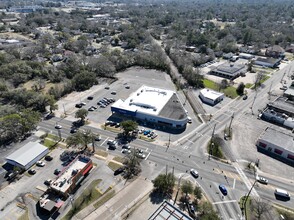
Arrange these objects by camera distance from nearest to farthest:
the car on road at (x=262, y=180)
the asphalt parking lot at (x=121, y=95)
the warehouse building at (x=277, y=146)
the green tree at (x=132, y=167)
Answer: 1. the car on road at (x=262, y=180)
2. the green tree at (x=132, y=167)
3. the warehouse building at (x=277, y=146)
4. the asphalt parking lot at (x=121, y=95)

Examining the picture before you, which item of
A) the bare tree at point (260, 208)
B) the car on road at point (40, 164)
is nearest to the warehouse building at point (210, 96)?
the bare tree at point (260, 208)

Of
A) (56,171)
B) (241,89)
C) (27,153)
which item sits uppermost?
(241,89)

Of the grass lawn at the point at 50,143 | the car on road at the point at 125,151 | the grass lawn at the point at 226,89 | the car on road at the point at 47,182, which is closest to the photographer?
the car on road at the point at 47,182

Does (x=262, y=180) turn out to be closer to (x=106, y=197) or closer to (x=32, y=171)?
(x=106, y=197)

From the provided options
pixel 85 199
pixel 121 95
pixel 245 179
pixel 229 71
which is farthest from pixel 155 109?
pixel 229 71

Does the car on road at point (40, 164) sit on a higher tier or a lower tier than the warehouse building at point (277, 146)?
lower

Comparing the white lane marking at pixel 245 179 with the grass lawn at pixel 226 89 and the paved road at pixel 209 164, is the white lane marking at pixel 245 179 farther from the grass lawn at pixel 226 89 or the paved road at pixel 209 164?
the grass lawn at pixel 226 89
